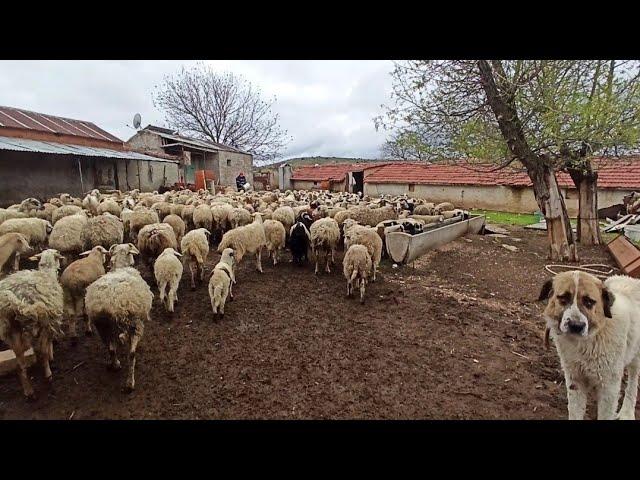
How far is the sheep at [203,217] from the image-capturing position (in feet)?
33.6

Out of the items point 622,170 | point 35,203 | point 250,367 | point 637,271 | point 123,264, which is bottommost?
point 250,367

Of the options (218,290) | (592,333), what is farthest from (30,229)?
(592,333)

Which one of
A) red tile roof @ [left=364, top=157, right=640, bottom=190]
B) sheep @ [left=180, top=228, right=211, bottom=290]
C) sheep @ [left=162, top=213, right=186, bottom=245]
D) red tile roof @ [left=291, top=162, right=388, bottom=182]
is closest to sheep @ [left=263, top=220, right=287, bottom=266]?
sheep @ [left=180, top=228, right=211, bottom=290]

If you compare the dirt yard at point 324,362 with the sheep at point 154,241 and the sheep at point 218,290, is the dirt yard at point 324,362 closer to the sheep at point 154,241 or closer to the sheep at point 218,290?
the sheep at point 218,290

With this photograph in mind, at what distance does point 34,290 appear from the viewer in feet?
12.3

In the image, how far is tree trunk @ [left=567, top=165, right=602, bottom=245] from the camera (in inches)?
466

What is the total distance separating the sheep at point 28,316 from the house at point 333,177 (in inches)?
1228

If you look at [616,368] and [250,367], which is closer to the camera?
[616,368]

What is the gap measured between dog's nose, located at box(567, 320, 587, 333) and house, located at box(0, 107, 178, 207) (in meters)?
18.1

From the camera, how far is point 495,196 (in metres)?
24.2

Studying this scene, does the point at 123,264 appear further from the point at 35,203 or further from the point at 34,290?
the point at 35,203

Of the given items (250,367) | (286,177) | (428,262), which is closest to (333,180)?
(286,177)
